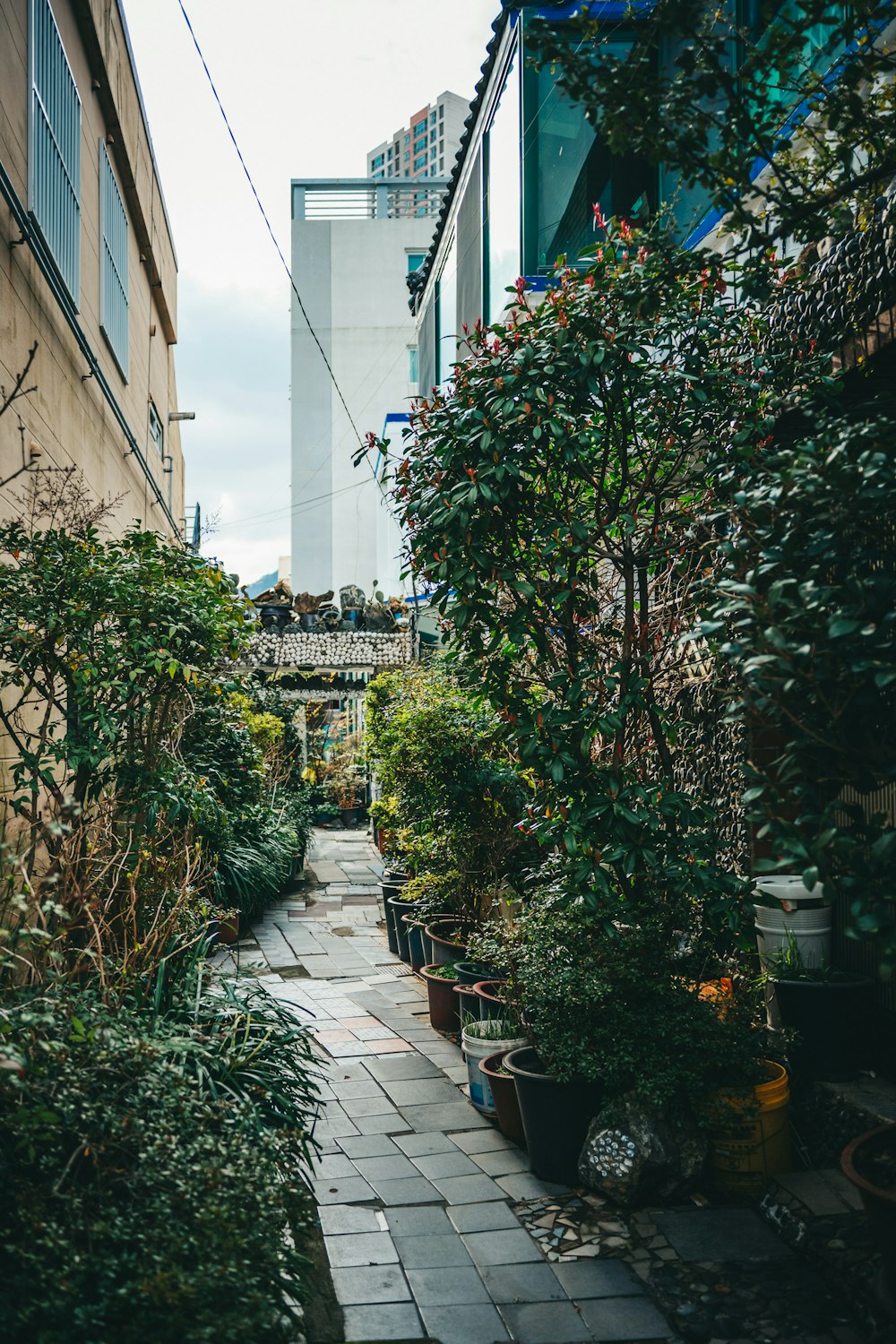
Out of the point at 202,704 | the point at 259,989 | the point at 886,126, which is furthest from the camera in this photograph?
the point at 202,704

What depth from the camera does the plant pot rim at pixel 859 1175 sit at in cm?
293

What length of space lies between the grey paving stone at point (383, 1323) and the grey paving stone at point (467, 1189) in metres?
0.84

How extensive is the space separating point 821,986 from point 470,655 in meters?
A: 2.17

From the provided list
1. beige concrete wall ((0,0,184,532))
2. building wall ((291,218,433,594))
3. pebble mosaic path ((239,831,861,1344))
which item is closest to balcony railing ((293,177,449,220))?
building wall ((291,218,433,594))

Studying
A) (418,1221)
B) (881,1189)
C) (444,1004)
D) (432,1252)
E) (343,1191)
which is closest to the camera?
(881,1189)

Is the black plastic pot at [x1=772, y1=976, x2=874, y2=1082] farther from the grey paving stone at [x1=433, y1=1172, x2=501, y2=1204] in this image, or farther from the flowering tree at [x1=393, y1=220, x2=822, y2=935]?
the grey paving stone at [x1=433, y1=1172, x2=501, y2=1204]

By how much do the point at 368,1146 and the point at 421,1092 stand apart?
750mm

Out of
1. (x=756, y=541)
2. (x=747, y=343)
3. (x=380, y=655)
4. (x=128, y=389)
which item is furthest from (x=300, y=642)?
(x=756, y=541)

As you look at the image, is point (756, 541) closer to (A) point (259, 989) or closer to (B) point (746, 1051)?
(B) point (746, 1051)

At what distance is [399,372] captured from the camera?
36125mm

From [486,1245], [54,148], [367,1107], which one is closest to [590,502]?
[486,1245]

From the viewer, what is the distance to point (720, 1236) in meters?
3.82

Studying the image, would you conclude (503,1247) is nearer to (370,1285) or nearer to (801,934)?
(370,1285)

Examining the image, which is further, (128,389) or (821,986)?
(128,389)
